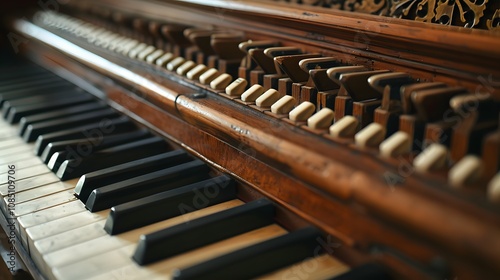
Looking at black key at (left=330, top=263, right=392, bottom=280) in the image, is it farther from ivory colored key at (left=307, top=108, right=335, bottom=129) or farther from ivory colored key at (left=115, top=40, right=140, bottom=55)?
ivory colored key at (left=115, top=40, right=140, bottom=55)

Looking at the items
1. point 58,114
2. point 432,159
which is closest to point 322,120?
point 432,159

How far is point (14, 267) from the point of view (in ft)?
6.19

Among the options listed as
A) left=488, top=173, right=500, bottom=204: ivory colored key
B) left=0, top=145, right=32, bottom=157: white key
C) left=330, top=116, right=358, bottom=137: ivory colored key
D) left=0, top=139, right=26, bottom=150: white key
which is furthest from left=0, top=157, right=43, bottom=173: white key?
left=488, top=173, right=500, bottom=204: ivory colored key

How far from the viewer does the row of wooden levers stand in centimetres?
112

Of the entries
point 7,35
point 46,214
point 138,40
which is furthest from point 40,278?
point 7,35

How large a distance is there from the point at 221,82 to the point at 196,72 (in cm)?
20

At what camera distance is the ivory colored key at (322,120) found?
1410 mm

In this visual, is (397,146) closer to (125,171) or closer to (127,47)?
(125,171)

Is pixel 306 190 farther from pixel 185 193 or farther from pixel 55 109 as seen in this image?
pixel 55 109

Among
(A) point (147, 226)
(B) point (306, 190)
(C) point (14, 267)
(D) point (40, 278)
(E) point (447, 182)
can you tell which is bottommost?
(C) point (14, 267)

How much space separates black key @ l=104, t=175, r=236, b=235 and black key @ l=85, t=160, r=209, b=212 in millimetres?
98

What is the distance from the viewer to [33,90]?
9.50 ft

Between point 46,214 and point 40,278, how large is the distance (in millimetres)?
228

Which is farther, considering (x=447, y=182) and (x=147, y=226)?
A: (x=147, y=226)
